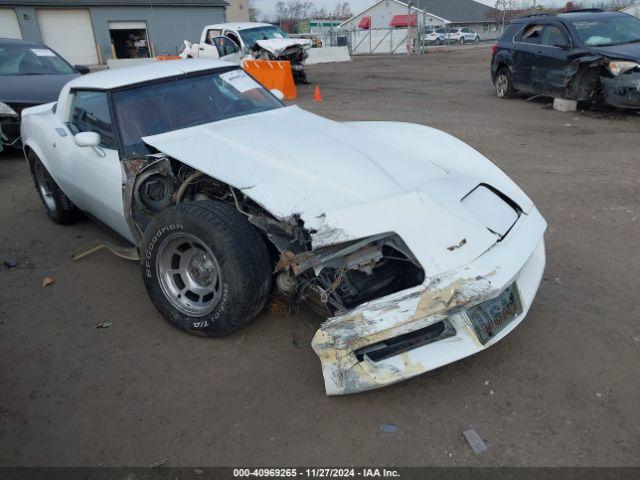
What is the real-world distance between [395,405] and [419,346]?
0.33m

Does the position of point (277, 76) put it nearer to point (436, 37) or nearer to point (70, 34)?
point (70, 34)

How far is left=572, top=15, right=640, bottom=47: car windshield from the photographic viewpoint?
9.25 m

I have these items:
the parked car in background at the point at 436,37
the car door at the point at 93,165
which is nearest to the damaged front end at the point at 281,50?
the car door at the point at 93,165

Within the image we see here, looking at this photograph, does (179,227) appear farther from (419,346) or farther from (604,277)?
(604,277)

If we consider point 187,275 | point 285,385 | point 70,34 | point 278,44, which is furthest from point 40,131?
point 70,34

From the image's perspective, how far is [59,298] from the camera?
3.81 meters

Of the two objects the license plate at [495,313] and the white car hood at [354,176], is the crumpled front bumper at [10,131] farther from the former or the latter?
the license plate at [495,313]

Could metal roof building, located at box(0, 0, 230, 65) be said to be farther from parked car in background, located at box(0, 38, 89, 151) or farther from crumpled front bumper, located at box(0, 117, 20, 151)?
crumpled front bumper, located at box(0, 117, 20, 151)

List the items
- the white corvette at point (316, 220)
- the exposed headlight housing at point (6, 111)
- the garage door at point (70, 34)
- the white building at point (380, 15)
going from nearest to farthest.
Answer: the white corvette at point (316, 220)
the exposed headlight housing at point (6, 111)
the garage door at point (70, 34)
the white building at point (380, 15)

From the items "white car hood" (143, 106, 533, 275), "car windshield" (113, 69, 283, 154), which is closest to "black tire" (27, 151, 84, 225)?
"car windshield" (113, 69, 283, 154)

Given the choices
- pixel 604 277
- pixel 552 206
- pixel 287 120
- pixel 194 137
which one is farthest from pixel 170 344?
pixel 552 206

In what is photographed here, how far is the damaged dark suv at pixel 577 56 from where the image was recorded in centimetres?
853

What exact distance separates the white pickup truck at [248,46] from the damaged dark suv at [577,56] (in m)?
6.91

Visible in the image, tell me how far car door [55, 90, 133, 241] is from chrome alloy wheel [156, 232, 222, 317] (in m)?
0.72
